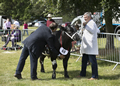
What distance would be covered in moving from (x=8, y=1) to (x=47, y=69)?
4404 centimetres

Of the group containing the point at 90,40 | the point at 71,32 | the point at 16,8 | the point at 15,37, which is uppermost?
the point at 16,8

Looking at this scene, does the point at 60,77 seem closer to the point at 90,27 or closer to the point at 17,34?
the point at 90,27

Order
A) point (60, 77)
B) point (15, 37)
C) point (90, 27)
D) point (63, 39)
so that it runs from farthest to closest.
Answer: point (15, 37), point (60, 77), point (63, 39), point (90, 27)

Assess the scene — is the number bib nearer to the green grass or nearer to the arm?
the green grass

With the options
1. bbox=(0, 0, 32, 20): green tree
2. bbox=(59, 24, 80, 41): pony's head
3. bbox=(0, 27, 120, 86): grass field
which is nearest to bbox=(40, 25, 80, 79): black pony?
bbox=(59, 24, 80, 41): pony's head

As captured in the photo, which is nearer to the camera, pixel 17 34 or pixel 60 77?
pixel 60 77

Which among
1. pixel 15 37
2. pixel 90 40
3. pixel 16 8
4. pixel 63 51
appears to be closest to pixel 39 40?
pixel 63 51

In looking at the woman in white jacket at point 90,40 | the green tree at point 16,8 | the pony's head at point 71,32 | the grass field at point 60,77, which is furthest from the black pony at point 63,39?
the green tree at point 16,8

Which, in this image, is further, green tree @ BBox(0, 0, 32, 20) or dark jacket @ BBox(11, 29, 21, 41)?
green tree @ BBox(0, 0, 32, 20)

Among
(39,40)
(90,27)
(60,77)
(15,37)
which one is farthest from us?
(15,37)

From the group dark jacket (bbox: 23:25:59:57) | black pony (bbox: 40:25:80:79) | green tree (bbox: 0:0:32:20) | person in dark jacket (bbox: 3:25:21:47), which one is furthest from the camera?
green tree (bbox: 0:0:32:20)

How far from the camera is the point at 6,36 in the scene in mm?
13289

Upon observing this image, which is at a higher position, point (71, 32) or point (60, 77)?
point (71, 32)

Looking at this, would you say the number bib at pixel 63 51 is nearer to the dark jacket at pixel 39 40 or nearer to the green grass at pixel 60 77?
the dark jacket at pixel 39 40
